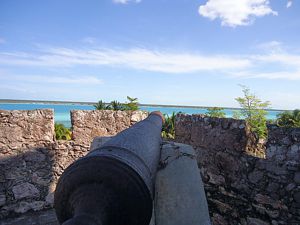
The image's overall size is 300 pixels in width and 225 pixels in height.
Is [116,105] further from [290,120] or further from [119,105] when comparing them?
[290,120]

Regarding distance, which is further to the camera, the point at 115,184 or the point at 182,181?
the point at 182,181

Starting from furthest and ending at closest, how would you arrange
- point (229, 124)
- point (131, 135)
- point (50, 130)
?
point (50, 130) → point (229, 124) → point (131, 135)

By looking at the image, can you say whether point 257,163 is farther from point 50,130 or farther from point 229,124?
point 50,130

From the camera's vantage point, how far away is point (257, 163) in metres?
4.07

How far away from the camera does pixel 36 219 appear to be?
4.67 meters

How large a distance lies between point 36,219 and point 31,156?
0.99m

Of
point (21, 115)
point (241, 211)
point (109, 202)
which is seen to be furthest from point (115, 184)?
point (21, 115)

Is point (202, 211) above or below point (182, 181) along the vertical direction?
below

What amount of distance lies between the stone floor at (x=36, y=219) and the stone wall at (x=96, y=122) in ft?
4.33

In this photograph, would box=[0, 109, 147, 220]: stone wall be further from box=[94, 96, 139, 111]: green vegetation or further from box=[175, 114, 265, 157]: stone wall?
box=[94, 96, 139, 111]: green vegetation

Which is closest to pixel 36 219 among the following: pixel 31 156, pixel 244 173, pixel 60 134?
pixel 31 156

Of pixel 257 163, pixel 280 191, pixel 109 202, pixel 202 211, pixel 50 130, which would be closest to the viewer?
pixel 109 202

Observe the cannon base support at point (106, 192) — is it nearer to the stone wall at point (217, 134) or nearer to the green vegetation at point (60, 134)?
the stone wall at point (217, 134)

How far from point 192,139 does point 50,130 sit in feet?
7.95
